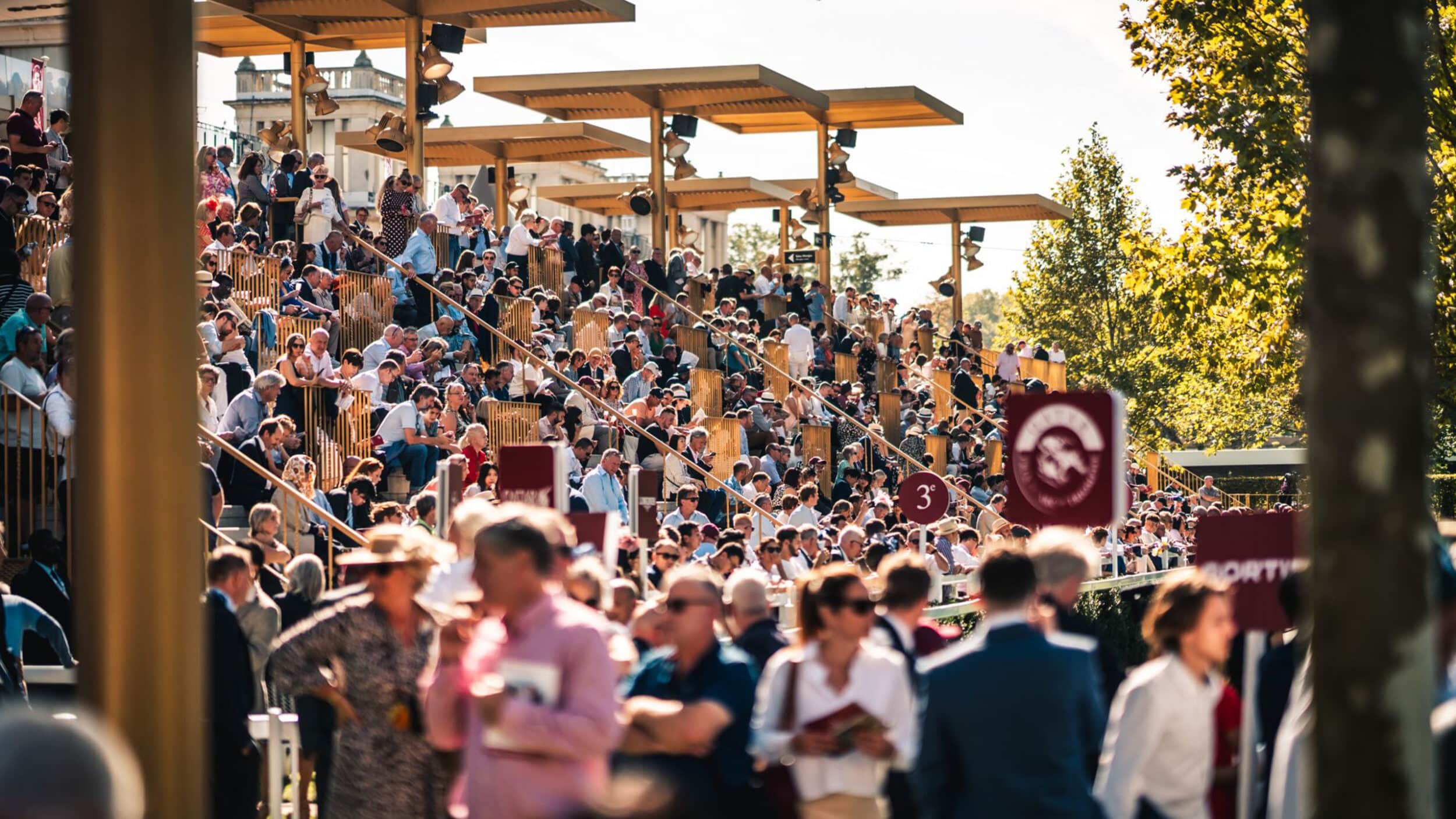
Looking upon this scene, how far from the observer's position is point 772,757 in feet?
22.2

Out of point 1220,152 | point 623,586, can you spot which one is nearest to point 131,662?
point 623,586

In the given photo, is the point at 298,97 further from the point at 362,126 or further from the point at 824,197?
the point at 362,126

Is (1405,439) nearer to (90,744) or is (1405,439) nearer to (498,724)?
(90,744)

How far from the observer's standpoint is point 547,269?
87.8ft

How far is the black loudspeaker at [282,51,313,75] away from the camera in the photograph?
31328mm

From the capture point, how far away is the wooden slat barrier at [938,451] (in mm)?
30812

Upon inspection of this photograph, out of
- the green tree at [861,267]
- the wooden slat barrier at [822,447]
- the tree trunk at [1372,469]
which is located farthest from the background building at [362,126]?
the tree trunk at [1372,469]

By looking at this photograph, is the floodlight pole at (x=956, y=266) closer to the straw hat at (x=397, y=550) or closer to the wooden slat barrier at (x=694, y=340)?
the wooden slat barrier at (x=694, y=340)

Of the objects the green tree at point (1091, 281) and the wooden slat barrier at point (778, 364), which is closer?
the wooden slat barrier at point (778, 364)

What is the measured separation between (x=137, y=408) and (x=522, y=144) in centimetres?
3606

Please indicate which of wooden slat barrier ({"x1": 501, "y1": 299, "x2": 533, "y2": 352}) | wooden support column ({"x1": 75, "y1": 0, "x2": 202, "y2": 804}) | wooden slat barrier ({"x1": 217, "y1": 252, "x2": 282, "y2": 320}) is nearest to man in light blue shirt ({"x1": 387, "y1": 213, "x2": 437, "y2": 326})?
wooden slat barrier ({"x1": 501, "y1": 299, "x2": 533, "y2": 352})

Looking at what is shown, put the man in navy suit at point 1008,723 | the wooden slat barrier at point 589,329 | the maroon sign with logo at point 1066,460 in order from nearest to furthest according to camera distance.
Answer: the man in navy suit at point 1008,723 < the maroon sign with logo at point 1066,460 < the wooden slat barrier at point 589,329

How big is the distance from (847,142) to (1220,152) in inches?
598

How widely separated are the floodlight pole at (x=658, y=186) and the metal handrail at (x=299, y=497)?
803 inches
